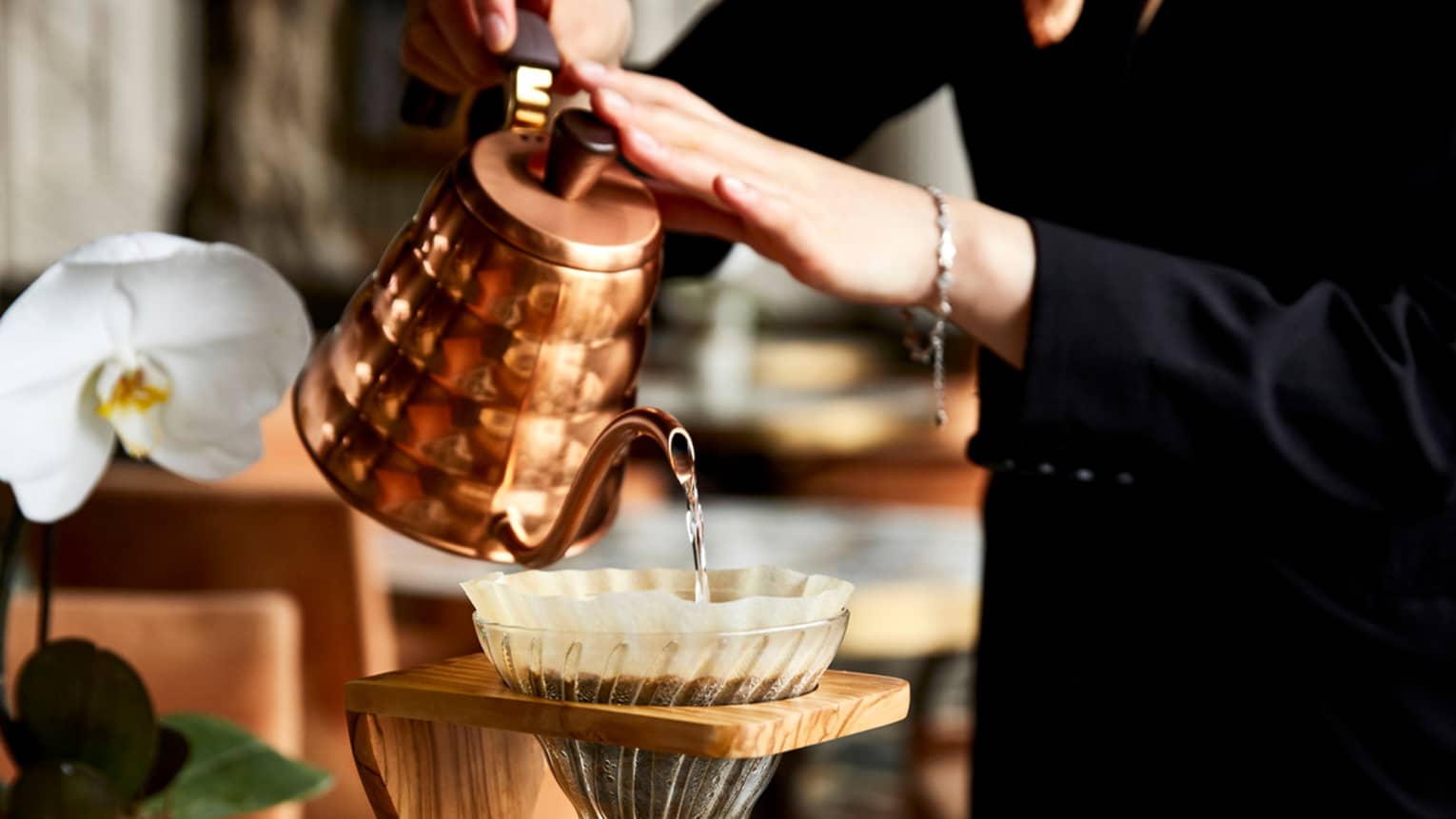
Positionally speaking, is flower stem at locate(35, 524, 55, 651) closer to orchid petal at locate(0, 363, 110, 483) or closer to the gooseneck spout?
orchid petal at locate(0, 363, 110, 483)

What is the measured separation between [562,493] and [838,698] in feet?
0.69

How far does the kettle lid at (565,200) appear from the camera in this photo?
1.98 feet

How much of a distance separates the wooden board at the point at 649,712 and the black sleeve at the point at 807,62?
553 mm

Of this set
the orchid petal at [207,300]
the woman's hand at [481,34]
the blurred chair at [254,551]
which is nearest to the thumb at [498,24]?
the woman's hand at [481,34]

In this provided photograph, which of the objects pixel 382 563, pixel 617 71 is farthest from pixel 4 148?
pixel 617 71

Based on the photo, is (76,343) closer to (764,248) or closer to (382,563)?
(764,248)

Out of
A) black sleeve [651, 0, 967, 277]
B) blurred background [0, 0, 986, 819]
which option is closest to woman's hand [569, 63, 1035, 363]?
black sleeve [651, 0, 967, 277]

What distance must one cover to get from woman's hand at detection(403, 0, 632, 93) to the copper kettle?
9cm

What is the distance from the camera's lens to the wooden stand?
1.49 ft

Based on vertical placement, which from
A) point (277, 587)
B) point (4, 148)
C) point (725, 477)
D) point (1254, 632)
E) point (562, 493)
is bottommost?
point (725, 477)

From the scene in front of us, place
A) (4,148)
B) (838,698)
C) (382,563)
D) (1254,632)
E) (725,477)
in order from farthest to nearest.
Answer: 1. (4,148)
2. (725,477)
3. (382,563)
4. (1254,632)
5. (838,698)

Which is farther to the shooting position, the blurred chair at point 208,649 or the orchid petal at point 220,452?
the blurred chair at point 208,649

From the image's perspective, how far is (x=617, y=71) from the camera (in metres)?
0.70

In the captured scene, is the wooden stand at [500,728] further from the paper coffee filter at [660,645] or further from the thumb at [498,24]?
the thumb at [498,24]
